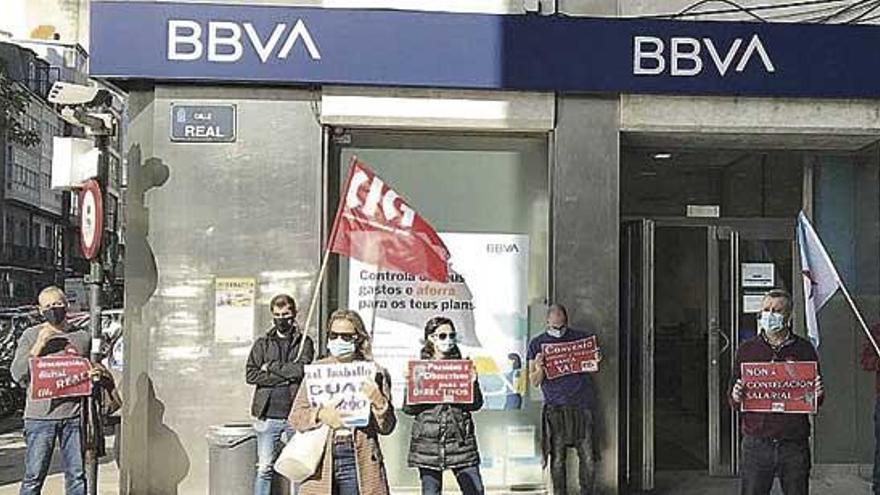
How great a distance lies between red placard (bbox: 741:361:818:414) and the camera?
7699mm

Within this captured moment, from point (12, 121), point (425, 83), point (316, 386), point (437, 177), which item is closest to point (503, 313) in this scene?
point (437, 177)

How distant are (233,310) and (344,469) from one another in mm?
3368

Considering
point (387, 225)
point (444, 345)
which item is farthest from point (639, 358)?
point (444, 345)

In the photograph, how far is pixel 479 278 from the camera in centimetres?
1051

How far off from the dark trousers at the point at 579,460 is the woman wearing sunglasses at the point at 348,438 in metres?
3.12

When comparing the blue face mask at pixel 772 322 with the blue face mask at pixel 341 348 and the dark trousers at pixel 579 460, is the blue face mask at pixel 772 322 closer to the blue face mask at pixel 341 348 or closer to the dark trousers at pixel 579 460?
the dark trousers at pixel 579 460

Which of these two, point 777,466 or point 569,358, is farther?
point 569,358

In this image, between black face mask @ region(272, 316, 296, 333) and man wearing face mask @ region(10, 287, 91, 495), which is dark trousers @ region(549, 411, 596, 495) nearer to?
black face mask @ region(272, 316, 296, 333)

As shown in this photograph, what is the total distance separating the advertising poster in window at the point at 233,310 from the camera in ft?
32.4

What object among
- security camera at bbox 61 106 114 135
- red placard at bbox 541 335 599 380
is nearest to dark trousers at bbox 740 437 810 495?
red placard at bbox 541 335 599 380

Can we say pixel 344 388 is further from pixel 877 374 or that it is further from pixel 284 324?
pixel 877 374

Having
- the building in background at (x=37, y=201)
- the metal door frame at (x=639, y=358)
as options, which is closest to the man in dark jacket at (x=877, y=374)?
the metal door frame at (x=639, y=358)

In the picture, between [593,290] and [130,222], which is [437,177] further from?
[130,222]

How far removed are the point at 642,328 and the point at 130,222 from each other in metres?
5.08
